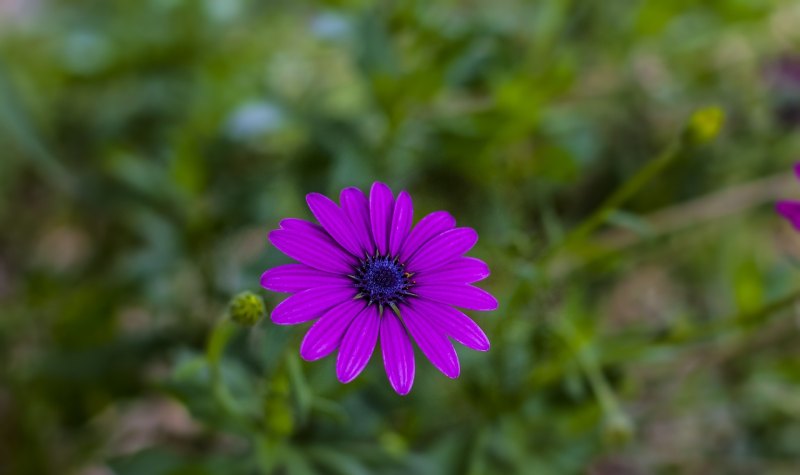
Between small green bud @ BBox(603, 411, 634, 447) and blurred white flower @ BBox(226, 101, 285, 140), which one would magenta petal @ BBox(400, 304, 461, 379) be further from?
blurred white flower @ BBox(226, 101, 285, 140)

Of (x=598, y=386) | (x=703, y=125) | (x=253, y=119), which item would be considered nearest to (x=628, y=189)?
(x=703, y=125)

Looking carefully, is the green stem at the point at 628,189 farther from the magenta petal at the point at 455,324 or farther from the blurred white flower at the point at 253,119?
the blurred white flower at the point at 253,119

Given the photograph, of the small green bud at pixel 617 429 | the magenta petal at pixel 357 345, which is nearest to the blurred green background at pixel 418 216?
the small green bud at pixel 617 429

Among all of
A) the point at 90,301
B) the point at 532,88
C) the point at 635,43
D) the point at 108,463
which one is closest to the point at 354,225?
the point at 108,463

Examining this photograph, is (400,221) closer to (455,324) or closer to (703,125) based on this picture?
(455,324)

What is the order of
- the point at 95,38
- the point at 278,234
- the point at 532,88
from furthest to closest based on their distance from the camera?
1. the point at 95,38
2. the point at 532,88
3. the point at 278,234

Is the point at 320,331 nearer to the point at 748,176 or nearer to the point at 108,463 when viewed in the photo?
the point at 108,463
